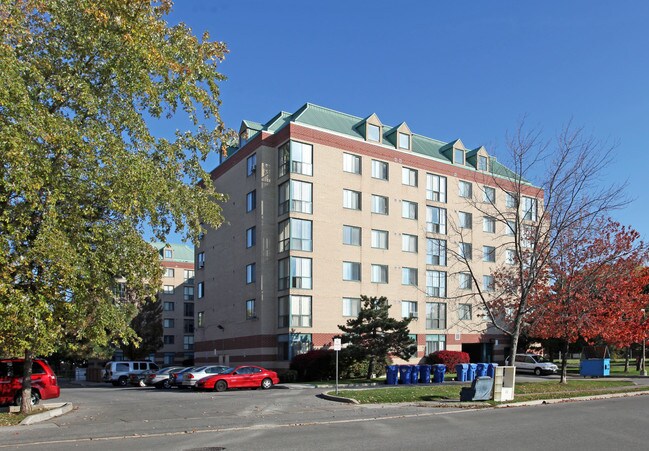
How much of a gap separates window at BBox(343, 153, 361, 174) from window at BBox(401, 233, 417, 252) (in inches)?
259

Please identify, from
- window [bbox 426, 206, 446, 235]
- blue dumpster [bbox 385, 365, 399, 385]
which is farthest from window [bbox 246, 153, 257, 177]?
blue dumpster [bbox 385, 365, 399, 385]

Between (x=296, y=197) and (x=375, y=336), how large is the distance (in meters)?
11.6

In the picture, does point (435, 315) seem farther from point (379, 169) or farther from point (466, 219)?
point (379, 169)

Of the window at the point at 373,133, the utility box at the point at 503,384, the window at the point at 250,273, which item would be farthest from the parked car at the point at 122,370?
the utility box at the point at 503,384

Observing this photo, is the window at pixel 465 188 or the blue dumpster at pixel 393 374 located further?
the window at pixel 465 188

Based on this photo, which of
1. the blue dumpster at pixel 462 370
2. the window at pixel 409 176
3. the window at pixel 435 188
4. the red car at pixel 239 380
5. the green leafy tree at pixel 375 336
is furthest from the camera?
the window at pixel 435 188

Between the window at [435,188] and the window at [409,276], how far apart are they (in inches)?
246

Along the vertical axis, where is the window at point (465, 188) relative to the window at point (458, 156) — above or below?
below

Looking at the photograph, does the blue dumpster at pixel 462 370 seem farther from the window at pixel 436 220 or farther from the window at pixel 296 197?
the window at pixel 436 220

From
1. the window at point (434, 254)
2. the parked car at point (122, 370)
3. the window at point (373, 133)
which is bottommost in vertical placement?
the parked car at point (122, 370)

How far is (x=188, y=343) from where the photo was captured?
3268 inches

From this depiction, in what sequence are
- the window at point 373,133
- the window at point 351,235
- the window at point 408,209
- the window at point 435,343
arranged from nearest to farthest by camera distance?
the window at point 351,235
the window at point 373,133
the window at point 408,209
the window at point 435,343

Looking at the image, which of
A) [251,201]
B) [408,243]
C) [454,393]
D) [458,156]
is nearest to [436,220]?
[408,243]

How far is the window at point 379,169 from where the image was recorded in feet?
154
